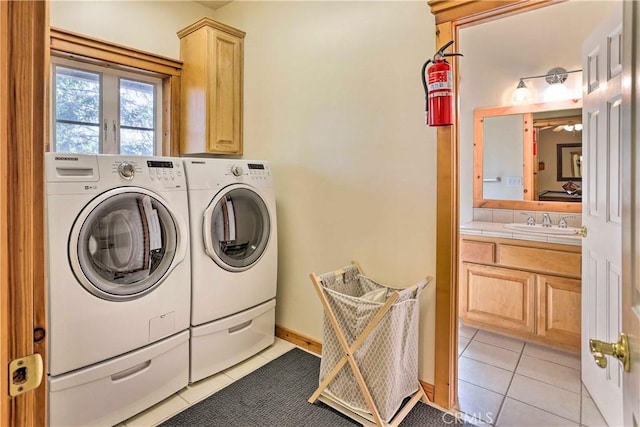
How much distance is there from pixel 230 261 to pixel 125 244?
61 cm

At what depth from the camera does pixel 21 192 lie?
1.65ft

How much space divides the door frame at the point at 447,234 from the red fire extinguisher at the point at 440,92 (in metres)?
0.12

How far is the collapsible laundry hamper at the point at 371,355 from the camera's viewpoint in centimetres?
165

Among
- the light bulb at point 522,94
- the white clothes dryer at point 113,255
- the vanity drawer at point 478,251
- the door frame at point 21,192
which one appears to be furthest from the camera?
the light bulb at point 522,94

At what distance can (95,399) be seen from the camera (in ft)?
5.28

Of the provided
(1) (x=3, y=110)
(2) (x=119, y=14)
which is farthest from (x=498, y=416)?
(2) (x=119, y=14)

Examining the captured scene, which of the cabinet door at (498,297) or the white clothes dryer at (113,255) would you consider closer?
the white clothes dryer at (113,255)

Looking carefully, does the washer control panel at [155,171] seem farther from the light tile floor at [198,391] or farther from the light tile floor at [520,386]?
the light tile floor at [520,386]

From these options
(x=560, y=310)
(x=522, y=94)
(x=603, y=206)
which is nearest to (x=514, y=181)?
(x=522, y=94)

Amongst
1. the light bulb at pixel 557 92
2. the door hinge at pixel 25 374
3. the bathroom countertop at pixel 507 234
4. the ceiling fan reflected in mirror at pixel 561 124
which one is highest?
the light bulb at pixel 557 92

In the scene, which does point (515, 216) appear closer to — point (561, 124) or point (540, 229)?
point (540, 229)

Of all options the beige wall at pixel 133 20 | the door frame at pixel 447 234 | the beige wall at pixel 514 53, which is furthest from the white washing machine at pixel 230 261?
the beige wall at pixel 514 53

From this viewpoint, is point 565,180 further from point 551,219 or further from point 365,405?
point 365,405

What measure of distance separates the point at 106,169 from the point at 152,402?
123 centimetres
